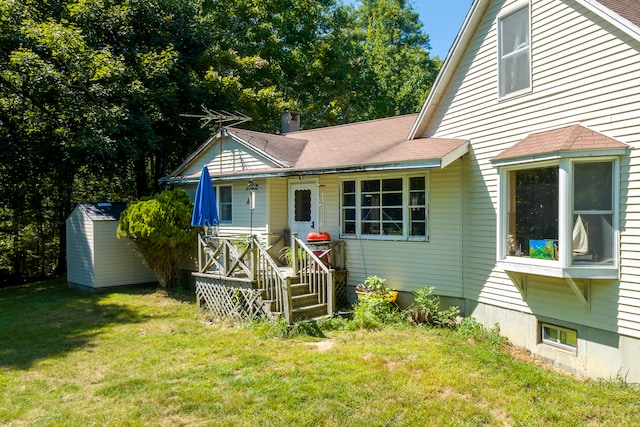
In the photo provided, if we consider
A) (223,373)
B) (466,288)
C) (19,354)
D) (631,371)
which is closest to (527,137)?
(466,288)

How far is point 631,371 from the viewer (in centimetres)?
571

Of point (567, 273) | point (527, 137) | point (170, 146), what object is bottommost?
point (567, 273)

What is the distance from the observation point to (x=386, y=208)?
31.8ft

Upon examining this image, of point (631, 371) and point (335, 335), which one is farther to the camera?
point (335, 335)

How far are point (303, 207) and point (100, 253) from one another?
6788 mm

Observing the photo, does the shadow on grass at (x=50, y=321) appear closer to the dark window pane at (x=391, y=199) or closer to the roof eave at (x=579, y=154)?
the dark window pane at (x=391, y=199)

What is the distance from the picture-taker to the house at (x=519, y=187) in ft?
19.4

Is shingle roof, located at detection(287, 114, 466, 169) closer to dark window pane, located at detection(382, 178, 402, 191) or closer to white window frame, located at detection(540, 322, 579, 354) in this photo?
dark window pane, located at detection(382, 178, 402, 191)

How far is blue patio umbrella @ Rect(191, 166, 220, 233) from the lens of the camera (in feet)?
35.1

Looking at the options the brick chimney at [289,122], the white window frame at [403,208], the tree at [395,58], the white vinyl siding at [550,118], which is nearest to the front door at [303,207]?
the white window frame at [403,208]

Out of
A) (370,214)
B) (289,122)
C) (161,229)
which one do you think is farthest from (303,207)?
(289,122)

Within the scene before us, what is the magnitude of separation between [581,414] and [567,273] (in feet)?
6.07

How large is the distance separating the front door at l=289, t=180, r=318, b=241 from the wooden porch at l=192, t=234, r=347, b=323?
43.8 inches

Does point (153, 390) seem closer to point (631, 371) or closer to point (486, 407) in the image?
point (486, 407)
